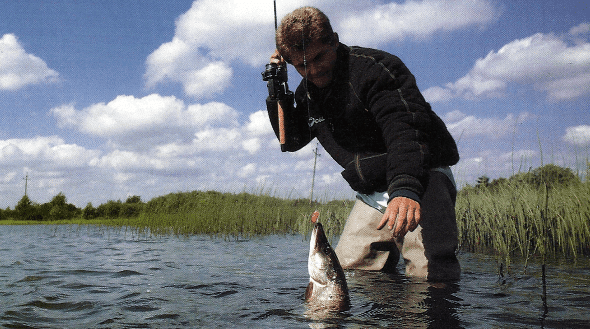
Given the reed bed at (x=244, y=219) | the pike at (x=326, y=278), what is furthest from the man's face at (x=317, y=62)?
the reed bed at (x=244, y=219)

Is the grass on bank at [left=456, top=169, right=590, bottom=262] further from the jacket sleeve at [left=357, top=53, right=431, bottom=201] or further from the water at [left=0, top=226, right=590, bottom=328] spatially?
the jacket sleeve at [left=357, top=53, right=431, bottom=201]

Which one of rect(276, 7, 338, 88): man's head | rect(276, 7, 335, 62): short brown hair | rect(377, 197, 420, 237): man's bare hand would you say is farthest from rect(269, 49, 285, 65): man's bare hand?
rect(377, 197, 420, 237): man's bare hand

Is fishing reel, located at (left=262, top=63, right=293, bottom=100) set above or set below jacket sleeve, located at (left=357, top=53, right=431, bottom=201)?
above

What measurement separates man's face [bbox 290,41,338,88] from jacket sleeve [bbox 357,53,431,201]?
254mm

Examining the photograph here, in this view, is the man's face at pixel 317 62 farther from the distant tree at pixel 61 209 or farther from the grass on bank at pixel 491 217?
the distant tree at pixel 61 209

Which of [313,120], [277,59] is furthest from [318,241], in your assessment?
[277,59]

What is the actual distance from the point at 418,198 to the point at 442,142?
2.85 feet

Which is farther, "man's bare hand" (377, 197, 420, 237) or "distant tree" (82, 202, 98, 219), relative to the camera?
"distant tree" (82, 202, 98, 219)

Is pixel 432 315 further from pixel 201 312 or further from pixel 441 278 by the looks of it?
pixel 201 312

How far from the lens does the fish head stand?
2.38 meters

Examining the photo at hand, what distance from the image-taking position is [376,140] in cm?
294

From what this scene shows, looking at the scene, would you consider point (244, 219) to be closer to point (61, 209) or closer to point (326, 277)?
point (326, 277)

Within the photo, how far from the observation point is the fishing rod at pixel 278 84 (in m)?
3.02

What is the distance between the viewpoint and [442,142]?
9.62 ft
